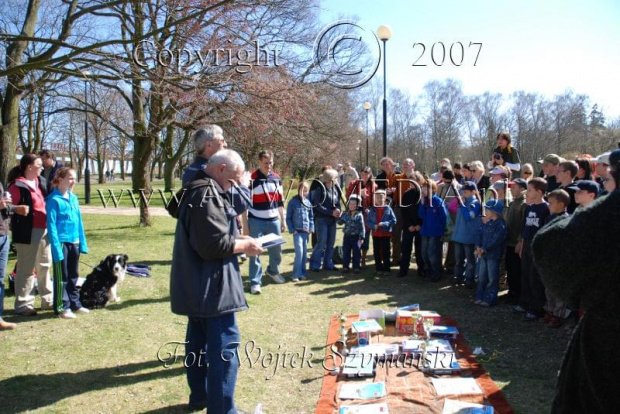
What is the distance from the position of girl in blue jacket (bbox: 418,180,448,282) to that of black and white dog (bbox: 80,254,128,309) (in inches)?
205

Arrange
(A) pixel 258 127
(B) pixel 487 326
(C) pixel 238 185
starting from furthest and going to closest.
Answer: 1. (A) pixel 258 127
2. (B) pixel 487 326
3. (C) pixel 238 185

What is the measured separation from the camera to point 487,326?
585cm

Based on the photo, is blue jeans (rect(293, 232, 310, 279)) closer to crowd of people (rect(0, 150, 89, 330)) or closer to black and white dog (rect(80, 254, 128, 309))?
black and white dog (rect(80, 254, 128, 309))

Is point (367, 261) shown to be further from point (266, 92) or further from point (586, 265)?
point (586, 265)

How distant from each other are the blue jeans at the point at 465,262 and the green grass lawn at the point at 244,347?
0.30 metres

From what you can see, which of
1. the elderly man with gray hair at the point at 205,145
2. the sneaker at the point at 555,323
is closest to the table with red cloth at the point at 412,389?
the sneaker at the point at 555,323

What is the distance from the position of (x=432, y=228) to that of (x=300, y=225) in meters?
2.45

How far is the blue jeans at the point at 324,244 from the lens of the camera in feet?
30.3

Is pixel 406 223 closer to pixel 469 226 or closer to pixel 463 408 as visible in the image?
pixel 469 226

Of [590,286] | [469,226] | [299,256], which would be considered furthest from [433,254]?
[590,286]

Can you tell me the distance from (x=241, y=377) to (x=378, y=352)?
143 centimetres

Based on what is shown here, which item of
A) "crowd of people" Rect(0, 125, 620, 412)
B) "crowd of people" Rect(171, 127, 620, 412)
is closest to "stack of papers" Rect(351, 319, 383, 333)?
"crowd of people" Rect(0, 125, 620, 412)

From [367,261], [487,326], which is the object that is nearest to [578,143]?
[367,261]

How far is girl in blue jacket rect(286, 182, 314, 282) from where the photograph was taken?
338 inches
